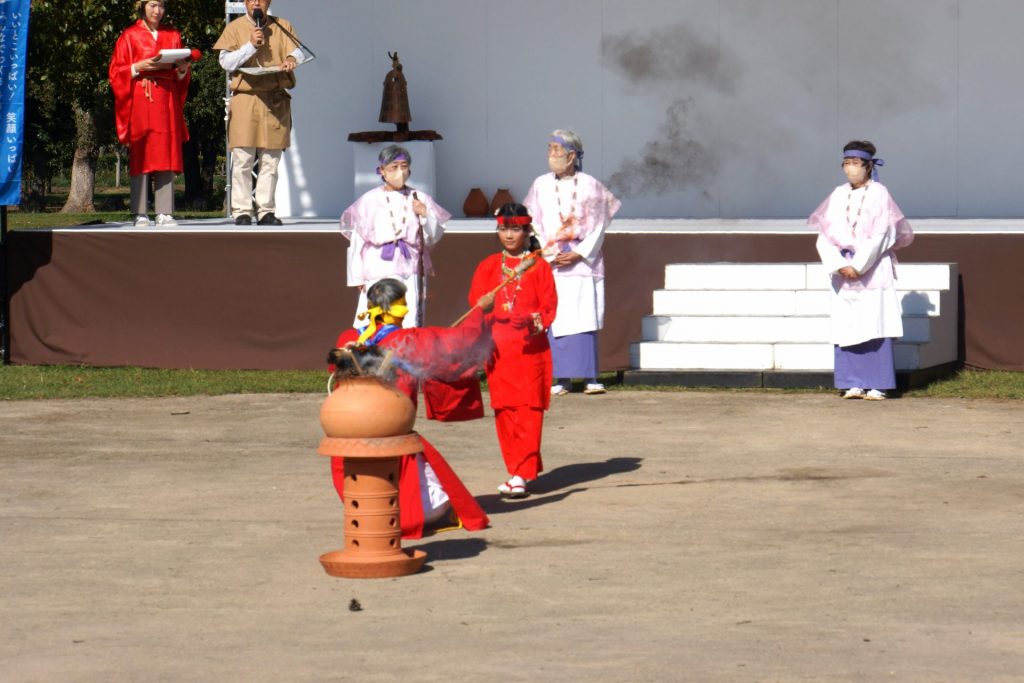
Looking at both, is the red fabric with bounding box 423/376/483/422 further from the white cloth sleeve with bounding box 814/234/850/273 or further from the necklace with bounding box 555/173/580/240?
the white cloth sleeve with bounding box 814/234/850/273

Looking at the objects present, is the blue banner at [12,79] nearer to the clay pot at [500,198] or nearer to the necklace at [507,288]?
the clay pot at [500,198]

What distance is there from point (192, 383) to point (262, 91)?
2.74 metres

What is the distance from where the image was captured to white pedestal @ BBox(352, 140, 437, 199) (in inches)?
655

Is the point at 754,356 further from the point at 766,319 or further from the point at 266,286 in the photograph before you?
the point at 266,286

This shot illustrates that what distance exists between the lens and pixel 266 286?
13602 millimetres

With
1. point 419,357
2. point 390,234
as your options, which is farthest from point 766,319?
point 419,357

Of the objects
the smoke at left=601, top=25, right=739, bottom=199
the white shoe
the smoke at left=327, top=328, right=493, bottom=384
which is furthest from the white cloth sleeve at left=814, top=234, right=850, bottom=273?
the smoke at left=601, top=25, right=739, bottom=199

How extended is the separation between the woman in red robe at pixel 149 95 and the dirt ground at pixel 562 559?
4004 millimetres

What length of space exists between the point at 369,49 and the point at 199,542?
35.4 feet

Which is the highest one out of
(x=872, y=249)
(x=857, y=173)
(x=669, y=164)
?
(x=669, y=164)

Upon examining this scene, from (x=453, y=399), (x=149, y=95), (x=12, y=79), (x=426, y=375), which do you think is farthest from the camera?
(x=149, y=95)

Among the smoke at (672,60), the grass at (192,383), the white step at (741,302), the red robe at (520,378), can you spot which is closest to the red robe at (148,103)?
the grass at (192,383)

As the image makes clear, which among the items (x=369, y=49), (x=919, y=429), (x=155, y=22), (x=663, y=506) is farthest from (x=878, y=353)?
(x=369, y=49)

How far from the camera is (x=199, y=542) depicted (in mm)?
7223
